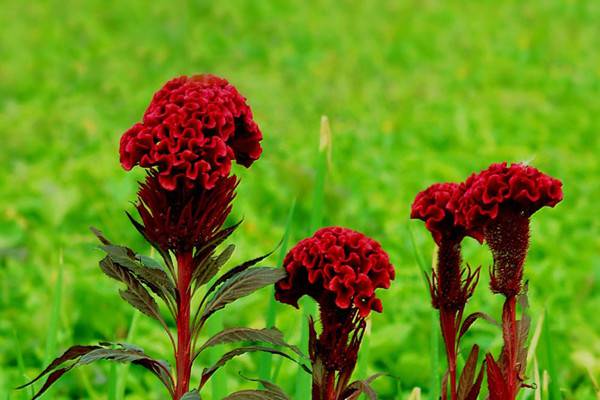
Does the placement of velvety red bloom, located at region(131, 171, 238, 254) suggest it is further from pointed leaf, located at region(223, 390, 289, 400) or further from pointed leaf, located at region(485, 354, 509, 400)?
pointed leaf, located at region(485, 354, 509, 400)

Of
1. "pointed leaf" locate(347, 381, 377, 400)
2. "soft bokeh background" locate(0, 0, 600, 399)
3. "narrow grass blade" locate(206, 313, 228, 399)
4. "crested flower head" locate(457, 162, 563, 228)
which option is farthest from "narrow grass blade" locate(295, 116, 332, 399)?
"crested flower head" locate(457, 162, 563, 228)

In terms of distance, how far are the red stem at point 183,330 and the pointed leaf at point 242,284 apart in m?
0.03

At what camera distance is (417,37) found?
8.38 m

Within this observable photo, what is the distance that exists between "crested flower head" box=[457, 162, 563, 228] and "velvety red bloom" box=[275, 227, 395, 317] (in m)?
0.16

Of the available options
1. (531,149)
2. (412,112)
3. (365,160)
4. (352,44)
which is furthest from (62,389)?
(352,44)

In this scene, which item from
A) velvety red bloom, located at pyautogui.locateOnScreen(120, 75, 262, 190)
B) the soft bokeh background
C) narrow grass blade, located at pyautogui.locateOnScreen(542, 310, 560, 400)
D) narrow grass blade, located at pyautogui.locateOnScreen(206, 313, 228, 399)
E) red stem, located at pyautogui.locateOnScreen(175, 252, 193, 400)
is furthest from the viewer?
the soft bokeh background

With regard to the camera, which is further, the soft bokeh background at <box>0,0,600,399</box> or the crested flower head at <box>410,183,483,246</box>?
the soft bokeh background at <box>0,0,600,399</box>

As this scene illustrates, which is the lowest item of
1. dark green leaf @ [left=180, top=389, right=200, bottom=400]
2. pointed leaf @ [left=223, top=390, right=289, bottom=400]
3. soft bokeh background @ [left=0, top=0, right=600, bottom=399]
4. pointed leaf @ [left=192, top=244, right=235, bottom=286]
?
dark green leaf @ [left=180, top=389, right=200, bottom=400]

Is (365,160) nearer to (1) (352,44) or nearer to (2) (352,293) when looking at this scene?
(1) (352,44)

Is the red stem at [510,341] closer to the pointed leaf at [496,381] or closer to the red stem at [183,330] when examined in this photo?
the pointed leaf at [496,381]

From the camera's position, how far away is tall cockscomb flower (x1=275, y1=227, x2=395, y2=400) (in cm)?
148

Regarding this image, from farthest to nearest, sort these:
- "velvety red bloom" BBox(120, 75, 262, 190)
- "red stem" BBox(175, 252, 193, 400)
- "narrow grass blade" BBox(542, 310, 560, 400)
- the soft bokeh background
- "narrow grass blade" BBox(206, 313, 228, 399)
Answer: the soft bokeh background → "narrow grass blade" BBox(542, 310, 560, 400) → "narrow grass blade" BBox(206, 313, 228, 399) → "red stem" BBox(175, 252, 193, 400) → "velvety red bloom" BBox(120, 75, 262, 190)

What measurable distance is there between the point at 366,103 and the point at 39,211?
3.02 m

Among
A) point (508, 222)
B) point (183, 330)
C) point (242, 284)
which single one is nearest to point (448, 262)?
point (508, 222)
